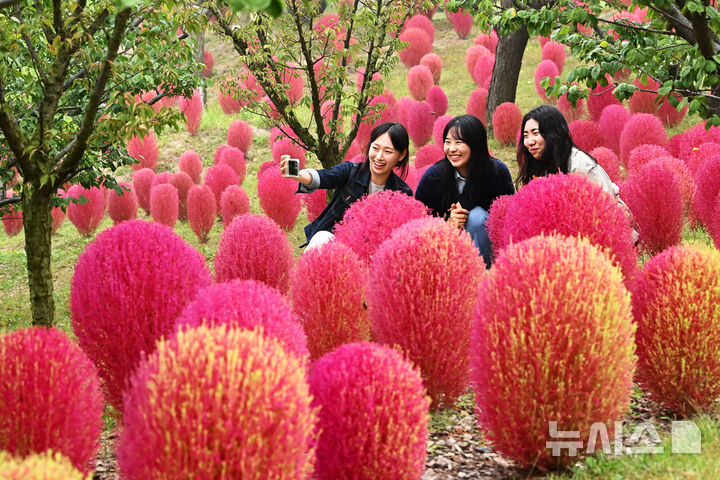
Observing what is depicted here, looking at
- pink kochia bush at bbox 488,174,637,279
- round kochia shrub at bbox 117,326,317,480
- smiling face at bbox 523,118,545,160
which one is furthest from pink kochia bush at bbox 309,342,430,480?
smiling face at bbox 523,118,545,160

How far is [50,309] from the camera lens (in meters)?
5.97

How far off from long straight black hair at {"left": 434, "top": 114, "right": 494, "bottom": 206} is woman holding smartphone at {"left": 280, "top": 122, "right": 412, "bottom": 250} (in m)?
0.43

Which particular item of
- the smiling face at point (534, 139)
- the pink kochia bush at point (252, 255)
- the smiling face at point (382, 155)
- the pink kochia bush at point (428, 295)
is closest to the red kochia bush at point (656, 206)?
the smiling face at point (534, 139)

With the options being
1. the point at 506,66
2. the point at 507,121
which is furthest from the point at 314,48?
the point at 506,66

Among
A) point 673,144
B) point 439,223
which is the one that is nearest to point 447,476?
point 439,223

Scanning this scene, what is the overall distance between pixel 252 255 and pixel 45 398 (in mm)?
2878

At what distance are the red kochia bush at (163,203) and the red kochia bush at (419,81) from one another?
9.94 metres

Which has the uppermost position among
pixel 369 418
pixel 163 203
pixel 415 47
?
pixel 415 47

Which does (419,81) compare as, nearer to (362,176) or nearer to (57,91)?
(362,176)

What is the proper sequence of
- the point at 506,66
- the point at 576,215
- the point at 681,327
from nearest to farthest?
1. the point at 681,327
2. the point at 576,215
3. the point at 506,66

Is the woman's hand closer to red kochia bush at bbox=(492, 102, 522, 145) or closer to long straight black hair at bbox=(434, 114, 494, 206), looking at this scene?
long straight black hair at bbox=(434, 114, 494, 206)

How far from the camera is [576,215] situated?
486 cm

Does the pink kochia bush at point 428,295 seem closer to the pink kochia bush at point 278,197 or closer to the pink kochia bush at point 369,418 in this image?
the pink kochia bush at point 369,418

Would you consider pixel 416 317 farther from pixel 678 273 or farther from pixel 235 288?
pixel 678 273
